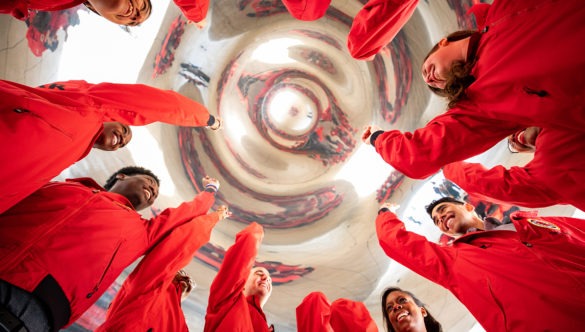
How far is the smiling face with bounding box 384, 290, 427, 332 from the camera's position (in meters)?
2.45

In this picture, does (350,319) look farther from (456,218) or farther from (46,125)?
(46,125)

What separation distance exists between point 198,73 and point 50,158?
3553 millimetres

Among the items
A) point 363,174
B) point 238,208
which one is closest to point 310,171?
point 363,174

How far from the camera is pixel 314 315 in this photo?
2656 mm

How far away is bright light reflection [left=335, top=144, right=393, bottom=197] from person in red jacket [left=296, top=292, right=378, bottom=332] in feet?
7.77

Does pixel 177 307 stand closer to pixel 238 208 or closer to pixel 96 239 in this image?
pixel 96 239

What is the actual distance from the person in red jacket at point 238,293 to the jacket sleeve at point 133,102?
1341mm

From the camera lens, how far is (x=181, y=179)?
4.55m

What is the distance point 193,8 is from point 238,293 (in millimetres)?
2671

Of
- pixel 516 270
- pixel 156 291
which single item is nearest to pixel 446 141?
pixel 516 270

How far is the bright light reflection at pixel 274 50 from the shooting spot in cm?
533

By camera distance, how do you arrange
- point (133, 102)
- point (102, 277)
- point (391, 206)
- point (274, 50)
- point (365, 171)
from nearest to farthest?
point (102, 277), point (133, 102), point (391, 206), point (365, 171), point (274, 50)

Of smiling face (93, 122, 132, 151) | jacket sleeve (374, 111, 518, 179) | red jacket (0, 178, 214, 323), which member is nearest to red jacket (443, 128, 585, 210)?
jacket sleeve (374, 111, 518, 179)

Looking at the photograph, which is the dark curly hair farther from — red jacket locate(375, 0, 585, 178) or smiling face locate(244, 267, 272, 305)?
smiling face locate(244, 267, 272, 305)
